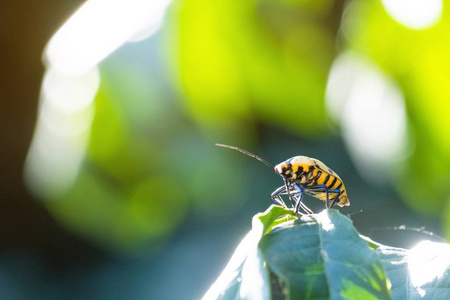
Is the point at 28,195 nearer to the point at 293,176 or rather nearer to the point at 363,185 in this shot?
the point at 363,185

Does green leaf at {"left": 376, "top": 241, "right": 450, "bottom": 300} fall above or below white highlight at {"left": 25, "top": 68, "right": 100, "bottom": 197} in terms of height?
below

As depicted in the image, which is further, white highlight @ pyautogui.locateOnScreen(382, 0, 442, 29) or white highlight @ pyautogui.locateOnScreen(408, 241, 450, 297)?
white highlight @ pyautogui.locateOnScreen(382, 0, 442, 29)

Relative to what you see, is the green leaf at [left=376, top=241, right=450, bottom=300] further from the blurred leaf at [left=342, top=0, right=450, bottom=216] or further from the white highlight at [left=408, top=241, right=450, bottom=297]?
the blurred leaf at [left=342, top=0, right=450, bottom=216]

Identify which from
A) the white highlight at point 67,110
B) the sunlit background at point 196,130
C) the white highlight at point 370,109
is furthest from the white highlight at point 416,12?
the white highlight at point 67,110

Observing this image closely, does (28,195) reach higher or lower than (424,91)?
lower

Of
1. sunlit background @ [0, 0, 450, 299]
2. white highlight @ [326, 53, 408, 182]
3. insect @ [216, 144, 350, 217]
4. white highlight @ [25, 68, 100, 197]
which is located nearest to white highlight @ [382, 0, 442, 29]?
sunlit background @ [0, 0, 450, 299]

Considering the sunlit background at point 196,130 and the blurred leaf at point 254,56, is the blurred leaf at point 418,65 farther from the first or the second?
the blurred leaf at point 254,56

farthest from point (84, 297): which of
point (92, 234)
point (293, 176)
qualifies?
point (293, 176)
